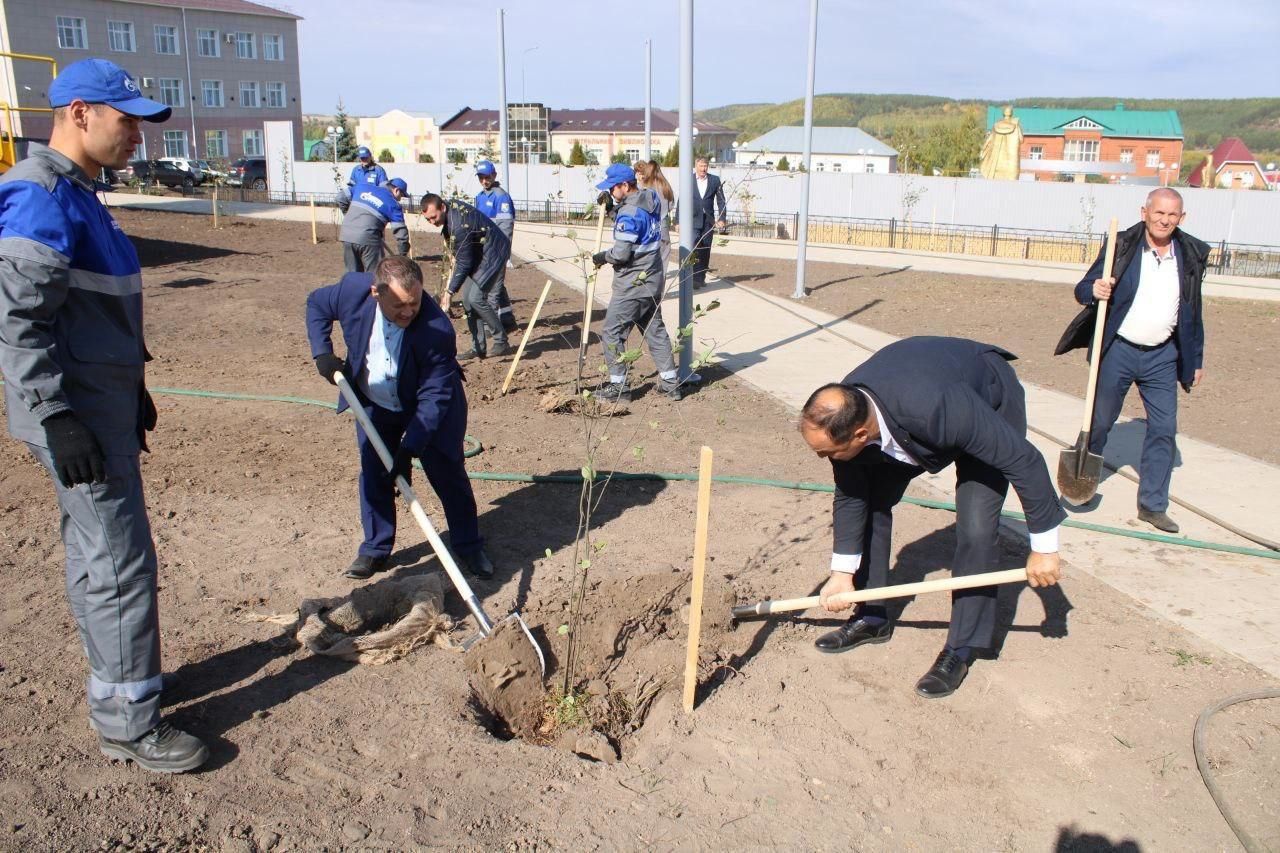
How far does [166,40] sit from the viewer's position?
1980 inches

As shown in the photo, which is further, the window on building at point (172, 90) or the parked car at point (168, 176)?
the window on building at point (172, 90)

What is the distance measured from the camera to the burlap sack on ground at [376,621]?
3904 millimetres

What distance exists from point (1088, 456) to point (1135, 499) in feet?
2.06

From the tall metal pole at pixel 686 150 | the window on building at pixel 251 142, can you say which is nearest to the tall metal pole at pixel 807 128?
the tall metal pole at pixel 686 150

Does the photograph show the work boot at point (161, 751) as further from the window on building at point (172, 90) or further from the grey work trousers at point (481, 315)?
the window on building at point (172, 90)

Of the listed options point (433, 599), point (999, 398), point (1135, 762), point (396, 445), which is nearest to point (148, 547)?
point (433, 599)

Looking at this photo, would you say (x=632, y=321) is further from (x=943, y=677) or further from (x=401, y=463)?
(x=943, y=677)

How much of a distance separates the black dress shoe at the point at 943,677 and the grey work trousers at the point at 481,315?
Answer: 20.2 ft

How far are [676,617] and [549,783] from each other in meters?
1.21

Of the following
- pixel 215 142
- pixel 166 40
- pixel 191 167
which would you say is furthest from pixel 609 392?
pixel 215 142

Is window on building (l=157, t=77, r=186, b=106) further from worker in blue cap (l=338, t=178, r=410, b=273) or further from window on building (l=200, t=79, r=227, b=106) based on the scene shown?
worker in blue cap (l=338, t=178, r=410, b=273)

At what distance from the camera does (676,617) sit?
14.1 ft

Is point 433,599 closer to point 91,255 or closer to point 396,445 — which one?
point 396,445

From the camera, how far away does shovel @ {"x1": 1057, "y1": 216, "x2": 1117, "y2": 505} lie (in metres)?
5.37
